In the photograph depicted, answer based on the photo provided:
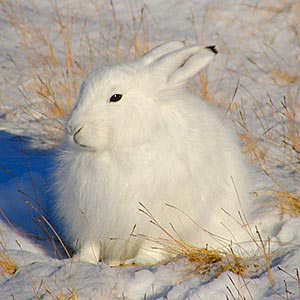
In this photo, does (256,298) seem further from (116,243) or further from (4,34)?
(4,34)

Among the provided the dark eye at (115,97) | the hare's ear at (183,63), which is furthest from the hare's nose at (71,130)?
the hare's ear at (183,63)

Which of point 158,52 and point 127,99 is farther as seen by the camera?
point 158,52

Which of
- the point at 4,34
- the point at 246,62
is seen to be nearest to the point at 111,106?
the point at 246,62

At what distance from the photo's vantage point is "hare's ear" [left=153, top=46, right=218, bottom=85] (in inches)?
161

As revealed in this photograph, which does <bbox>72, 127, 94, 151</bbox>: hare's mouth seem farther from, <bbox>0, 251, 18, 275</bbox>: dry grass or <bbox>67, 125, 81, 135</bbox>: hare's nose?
<bbox>0, 251, 18, 275</bbox>: dry grass

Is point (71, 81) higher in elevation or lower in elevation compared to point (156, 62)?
lower

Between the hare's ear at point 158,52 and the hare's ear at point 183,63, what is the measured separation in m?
0.10

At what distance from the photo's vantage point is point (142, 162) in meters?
4.02

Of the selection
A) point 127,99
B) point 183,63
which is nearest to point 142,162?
point 127,99

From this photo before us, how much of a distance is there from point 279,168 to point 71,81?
231 centimetres

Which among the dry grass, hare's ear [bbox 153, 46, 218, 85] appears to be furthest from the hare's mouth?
the dry grass

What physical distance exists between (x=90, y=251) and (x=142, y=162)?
714 mm

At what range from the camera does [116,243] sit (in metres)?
4.31

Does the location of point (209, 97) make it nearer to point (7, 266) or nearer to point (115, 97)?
point (115, 97)
